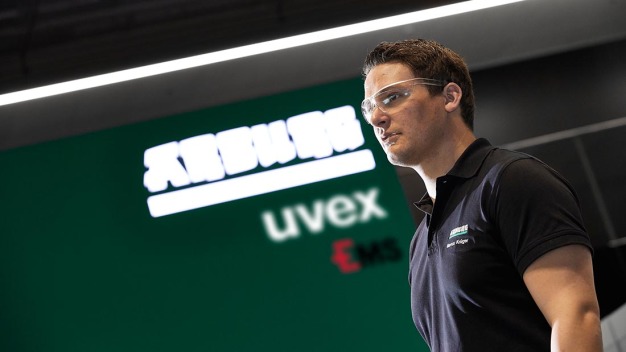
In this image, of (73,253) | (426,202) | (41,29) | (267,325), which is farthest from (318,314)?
(426,202)

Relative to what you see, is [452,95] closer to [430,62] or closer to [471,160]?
[430,62]

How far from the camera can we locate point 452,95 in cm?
158

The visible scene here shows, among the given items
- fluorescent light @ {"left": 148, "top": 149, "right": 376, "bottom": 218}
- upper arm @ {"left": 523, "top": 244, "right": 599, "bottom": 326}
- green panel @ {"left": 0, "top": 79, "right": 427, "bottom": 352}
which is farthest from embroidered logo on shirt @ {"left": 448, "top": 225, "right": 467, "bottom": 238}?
fluorescent light @ {"left": 148, "top": 149, "right": 376, "bottom": 218}

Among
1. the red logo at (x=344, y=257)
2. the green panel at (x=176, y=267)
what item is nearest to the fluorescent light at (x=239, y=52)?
the green panel at (x=176, y=267)

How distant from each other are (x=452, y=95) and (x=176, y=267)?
352 cm

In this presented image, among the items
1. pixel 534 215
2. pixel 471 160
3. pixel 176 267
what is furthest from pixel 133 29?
pixel 534 215

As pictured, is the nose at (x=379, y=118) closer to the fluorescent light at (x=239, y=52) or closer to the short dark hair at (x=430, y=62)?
Answer: the short dark hair at (x=430, y=62)

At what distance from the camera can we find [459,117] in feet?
5.15

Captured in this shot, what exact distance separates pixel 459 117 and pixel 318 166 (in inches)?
134

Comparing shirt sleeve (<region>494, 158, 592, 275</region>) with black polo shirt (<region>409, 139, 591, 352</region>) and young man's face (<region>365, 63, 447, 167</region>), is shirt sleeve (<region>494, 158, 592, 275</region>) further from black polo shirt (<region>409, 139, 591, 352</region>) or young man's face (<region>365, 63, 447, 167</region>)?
young man's face (<region>365, 63, 447, 167</region>)

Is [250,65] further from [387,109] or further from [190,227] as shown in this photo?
[387,109]

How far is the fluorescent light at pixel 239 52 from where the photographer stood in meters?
4.61

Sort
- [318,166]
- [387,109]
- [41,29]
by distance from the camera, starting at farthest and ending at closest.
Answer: [318,166] → [41,29] → [387,109]

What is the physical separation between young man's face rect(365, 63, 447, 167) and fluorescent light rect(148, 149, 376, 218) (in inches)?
134
